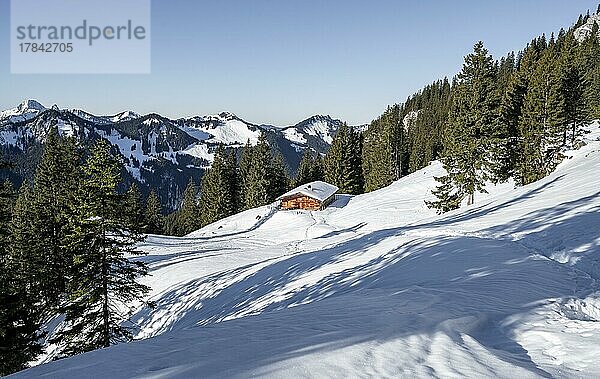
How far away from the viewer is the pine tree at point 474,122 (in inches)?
1069

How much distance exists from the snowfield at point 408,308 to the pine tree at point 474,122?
4.02 metres

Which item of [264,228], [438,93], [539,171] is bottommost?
[264,228]

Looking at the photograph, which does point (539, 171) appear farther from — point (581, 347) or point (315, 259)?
point (581, 347)

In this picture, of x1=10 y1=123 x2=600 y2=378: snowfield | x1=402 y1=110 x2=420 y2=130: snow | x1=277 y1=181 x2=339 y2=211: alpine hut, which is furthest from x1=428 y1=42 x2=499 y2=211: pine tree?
x1=402 y1=110 x2=420 y2=130: snow

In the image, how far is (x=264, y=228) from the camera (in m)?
43.0

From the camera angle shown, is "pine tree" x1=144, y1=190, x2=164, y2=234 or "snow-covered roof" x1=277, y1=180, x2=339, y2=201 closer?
"snow-covered roof" x1=277, y1=180, x2=339, y2=201

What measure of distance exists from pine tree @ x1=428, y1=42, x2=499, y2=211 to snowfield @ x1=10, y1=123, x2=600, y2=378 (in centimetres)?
402

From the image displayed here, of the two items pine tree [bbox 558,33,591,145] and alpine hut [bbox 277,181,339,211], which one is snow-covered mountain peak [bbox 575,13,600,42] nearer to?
pine tree [bbox 558,33,591,145]

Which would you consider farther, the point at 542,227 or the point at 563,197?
the point at 563,197

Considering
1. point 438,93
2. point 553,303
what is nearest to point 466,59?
point 553,303

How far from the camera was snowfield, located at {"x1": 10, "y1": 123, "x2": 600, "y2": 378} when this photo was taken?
4918mm

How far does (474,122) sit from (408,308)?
23.8 m

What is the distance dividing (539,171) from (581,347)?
3220 cm

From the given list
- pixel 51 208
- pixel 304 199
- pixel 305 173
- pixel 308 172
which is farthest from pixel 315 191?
pixel 51 208
